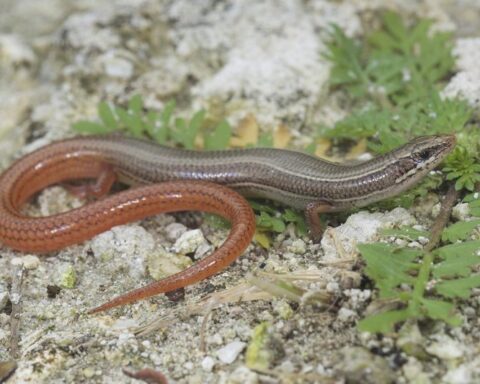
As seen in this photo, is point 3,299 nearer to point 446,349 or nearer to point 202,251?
point 202,251

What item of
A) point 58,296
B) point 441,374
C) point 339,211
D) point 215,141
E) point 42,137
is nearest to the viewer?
point 441,374

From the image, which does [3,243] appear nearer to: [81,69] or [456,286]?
[81,69]

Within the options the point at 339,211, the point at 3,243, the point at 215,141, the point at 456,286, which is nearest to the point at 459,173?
the point at 339,211

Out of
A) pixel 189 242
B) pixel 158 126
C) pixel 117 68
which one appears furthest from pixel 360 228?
pixel 117 68

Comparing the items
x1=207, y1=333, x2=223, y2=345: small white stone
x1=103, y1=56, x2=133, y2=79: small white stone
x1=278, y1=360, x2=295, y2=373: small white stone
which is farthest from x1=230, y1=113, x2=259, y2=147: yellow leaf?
x1=278, y1=360, x2=295, y2=373: small white stone

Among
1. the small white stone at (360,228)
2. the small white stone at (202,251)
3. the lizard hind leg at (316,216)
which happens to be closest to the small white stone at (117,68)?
the small white stone at (202,251)

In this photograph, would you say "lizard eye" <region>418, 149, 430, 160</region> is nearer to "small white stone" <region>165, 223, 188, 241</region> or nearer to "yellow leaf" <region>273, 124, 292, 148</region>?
"yellow leaf" <region>273, 124, 292, 148</region>
